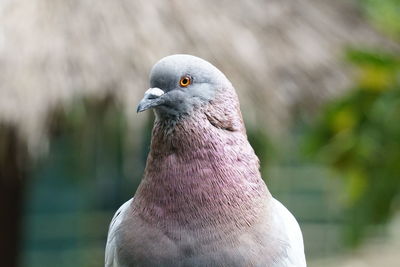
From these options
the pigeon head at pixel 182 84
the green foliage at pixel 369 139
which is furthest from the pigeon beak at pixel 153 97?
the green foliage at pixel 369 139

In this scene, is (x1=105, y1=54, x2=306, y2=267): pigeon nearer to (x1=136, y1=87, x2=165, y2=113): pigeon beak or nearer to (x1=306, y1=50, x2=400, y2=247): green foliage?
(x1=136, y1=87, x2=165, y2=113): pigeon beak

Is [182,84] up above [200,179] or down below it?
above

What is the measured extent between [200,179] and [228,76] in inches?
125

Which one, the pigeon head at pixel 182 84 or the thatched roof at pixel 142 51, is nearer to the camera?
the pigeon head at pixel 182 84

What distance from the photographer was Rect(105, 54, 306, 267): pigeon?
217 centimetres

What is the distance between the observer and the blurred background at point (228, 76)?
16.4 ft

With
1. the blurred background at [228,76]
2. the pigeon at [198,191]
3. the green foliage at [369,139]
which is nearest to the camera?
the pigeon at [198,191]

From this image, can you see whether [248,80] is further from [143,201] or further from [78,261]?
[78,261]

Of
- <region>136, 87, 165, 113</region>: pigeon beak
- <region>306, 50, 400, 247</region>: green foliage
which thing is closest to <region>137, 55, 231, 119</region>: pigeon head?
<region>136, 87, 165, 113</region>: pigeon beak

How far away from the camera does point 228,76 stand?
5348 mm

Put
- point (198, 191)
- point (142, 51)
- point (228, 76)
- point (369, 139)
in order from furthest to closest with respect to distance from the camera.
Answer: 1. point (228, 76)
2. point (142, 51)
3. point (369, 139)
4. point (198, 191)

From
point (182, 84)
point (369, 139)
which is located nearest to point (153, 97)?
point (182, 84)

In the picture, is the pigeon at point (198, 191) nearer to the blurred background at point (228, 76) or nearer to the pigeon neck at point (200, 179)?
the pigeon neck at point (200, 179)

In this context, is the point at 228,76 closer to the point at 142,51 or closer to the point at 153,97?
the point at 142,51
